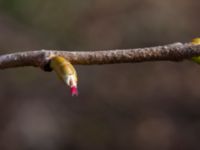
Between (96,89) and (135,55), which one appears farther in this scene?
(96,89)

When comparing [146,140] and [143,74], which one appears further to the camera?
[143,74]

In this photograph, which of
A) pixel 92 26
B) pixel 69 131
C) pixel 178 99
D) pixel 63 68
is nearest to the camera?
pixel 63 68

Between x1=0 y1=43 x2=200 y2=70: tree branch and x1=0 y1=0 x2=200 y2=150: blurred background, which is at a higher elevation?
x1=0 y1=0 x2=200 y2=150: blurred background

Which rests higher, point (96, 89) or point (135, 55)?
point (96, 89)

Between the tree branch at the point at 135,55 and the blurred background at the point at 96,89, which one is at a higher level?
the blurred background at the point at 96,89

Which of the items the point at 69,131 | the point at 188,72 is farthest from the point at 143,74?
the point at 69,131

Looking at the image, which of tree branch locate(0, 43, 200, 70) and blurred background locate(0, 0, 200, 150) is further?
blurred background locate(0, 0, 200, 150)

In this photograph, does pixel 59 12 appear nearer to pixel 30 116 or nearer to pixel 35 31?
pixel 35 31

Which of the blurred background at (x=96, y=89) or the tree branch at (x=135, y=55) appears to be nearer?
the tree branch at (x=135, y=55)
